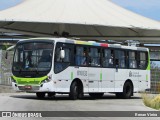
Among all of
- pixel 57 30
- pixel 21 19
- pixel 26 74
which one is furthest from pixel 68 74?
pixel 57 30

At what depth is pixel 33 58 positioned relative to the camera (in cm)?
2200

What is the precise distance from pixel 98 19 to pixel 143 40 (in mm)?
14527

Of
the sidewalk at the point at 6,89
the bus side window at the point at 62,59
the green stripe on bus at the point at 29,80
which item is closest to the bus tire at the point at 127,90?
the bus side window at the point at 62,59

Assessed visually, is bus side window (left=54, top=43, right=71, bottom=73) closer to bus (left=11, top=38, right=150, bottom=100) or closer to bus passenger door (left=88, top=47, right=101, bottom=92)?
bus (left=11, top=38, right=150, bottom=100)

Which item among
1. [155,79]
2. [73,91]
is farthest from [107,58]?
[155,79]

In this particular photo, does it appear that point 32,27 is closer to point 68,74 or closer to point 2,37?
point 2,37

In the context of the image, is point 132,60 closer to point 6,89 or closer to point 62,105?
point 6,89

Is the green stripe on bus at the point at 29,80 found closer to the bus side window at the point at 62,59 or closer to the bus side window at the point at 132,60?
the bus side window at the point at 62,59

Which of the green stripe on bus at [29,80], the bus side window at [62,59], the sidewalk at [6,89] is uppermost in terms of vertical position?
the bus side window at [62,59]

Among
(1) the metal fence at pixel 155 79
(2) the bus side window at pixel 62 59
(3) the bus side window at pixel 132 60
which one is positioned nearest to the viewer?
(2) the bus side window at pixel 62 59

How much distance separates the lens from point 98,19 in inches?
1999

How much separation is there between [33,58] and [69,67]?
178 centimetres

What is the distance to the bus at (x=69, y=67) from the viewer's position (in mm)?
21750

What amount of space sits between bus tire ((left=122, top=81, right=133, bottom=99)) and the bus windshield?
6751 millimetres
